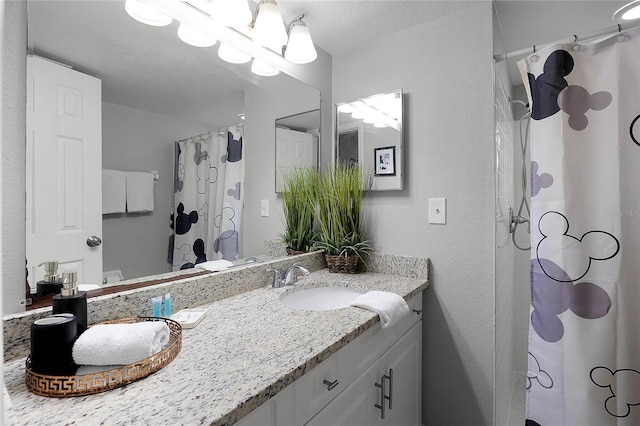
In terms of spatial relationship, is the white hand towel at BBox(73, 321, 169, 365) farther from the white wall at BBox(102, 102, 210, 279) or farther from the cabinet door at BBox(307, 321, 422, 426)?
the cabinet door at BBox(307, 321, 422, 426)

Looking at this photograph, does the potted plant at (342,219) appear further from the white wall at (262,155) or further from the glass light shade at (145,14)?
the glass light shade at (145,14)

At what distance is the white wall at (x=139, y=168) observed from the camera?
112 cm

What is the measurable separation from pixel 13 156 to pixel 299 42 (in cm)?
126

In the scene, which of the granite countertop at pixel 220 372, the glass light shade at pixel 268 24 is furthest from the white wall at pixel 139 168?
the glass light shade at pixel 268 24

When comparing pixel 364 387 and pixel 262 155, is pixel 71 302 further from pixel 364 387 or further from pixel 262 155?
pixel 262 155

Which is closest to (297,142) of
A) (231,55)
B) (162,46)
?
(231,55)

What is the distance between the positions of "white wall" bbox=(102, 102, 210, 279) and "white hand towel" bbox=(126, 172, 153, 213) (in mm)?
18

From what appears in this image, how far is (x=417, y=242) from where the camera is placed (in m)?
1.78

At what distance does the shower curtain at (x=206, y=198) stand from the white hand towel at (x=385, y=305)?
25.2 inches

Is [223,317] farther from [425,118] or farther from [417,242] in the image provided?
[425,118]

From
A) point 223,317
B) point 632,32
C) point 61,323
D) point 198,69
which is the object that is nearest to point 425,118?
point 632,32

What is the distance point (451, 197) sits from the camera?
5.50 ft

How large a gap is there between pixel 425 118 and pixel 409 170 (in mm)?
279

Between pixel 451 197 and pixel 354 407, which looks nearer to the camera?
pixel 354 407
